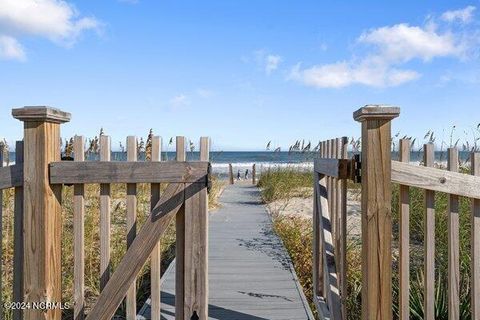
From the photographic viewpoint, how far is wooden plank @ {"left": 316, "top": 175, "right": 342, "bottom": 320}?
3.28 meters

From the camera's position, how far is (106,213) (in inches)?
107

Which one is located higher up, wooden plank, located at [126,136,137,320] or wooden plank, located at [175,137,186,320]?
wooden plank, located at [126,136,137,320]

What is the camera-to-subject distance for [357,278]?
446cm

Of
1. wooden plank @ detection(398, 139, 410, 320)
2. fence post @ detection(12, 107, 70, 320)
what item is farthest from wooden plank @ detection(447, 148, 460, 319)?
fence post @ detection(12, 107, 70, 320)

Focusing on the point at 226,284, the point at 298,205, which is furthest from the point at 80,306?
the point at 298,205

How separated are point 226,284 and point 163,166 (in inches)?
88.0

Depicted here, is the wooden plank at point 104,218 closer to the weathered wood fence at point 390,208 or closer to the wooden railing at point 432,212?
the weathered wood fence at point 390,208

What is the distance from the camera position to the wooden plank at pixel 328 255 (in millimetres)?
3279

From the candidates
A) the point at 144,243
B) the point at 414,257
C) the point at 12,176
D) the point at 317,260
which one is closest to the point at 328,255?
the point at 317,260

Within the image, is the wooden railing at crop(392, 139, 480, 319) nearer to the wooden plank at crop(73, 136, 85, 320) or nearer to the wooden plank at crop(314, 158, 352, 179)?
the wooden plank at crop(314, 158, 352, 179)

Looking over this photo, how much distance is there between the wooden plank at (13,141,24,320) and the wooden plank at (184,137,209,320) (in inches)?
42.3

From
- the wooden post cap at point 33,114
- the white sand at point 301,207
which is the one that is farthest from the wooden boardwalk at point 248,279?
the white sand at point 301,207

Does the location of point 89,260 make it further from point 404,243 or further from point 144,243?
point 404,243

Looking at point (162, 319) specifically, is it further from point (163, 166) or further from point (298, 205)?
point (298, 205)
